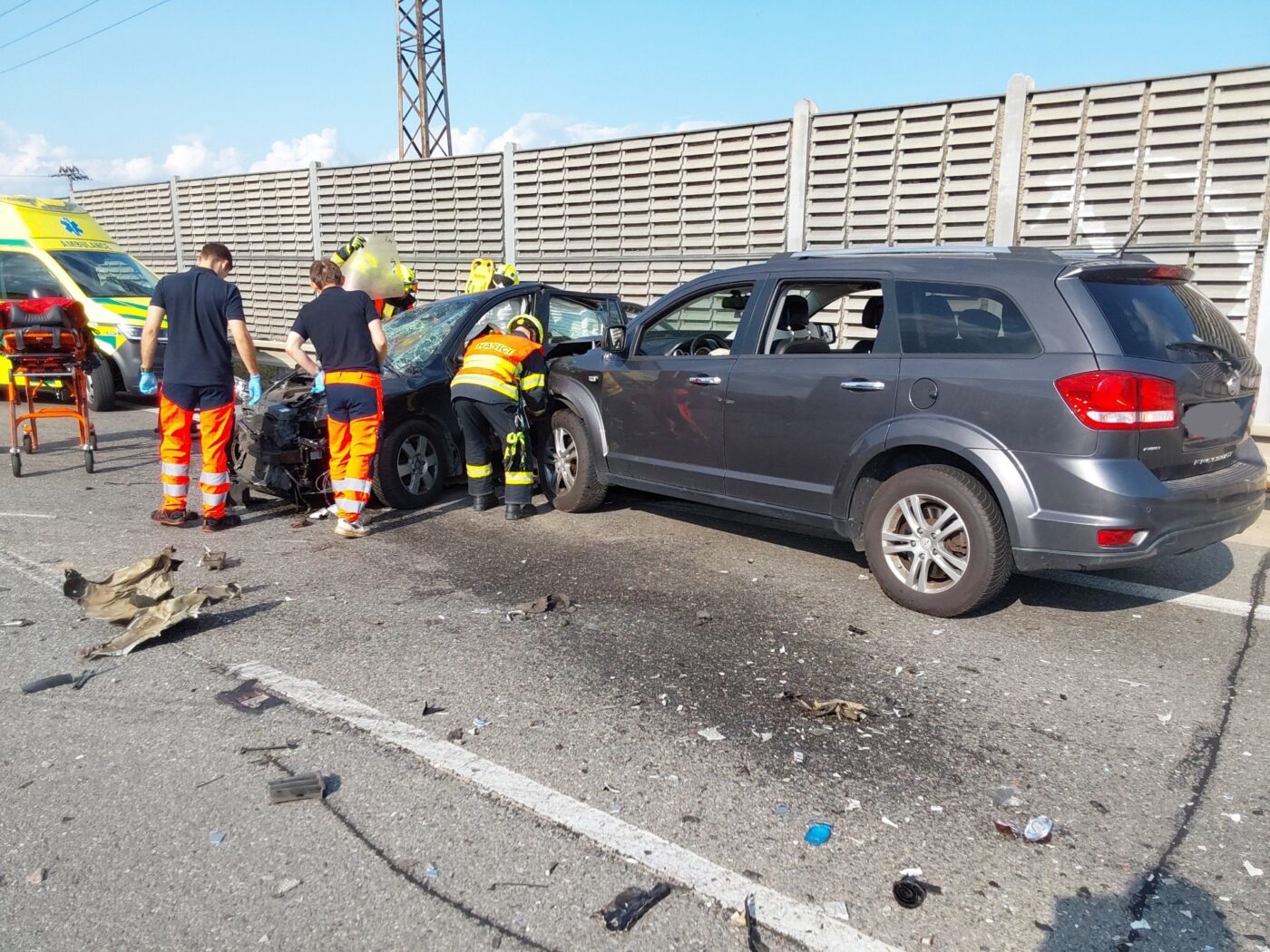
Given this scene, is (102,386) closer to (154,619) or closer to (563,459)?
(563,459)

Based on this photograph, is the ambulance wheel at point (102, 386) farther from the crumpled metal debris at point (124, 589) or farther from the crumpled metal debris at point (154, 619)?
the crumpled metal debris at point (154, 619)

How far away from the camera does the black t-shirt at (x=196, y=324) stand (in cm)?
646

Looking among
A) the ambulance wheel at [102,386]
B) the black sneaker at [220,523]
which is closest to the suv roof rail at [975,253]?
the black sneaker at [220,523]

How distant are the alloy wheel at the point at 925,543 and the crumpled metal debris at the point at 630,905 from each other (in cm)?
265

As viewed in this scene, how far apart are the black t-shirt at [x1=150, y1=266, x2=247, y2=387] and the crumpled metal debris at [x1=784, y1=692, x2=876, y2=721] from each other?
4.70 m

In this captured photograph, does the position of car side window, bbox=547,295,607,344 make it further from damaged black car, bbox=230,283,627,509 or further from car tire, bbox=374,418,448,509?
car tire, bbox=374,418,448,509

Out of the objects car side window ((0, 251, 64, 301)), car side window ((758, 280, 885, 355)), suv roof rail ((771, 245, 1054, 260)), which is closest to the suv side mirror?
car side window ((758, 280, 885, 355))

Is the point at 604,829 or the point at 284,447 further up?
the point at 284,447

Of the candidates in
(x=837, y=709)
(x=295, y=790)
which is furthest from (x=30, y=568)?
(x=837, y=709)

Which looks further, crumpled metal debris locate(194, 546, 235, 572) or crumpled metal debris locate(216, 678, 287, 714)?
crumpled metal debris locate(194, 546, 235, 572)

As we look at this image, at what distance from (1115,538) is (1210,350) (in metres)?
1.13

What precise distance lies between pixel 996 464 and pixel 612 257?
890cm

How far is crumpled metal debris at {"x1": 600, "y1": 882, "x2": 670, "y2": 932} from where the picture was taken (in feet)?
8.32

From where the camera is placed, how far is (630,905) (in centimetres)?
261
